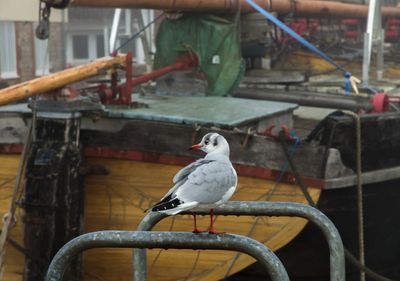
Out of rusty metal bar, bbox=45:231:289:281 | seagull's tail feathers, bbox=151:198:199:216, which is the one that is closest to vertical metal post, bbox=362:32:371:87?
seagull's tail feathers, bbox=151:198:199:216

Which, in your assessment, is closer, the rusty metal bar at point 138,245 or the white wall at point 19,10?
the rusty metal bar at point 138,245

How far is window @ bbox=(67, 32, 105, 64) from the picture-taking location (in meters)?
28.3

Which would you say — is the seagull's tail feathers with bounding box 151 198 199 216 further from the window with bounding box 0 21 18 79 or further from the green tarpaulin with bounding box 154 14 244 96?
the window with bounding box 0 21 18 79

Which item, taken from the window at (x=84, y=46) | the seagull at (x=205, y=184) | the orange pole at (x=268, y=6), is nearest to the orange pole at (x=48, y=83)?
the orange pole at (x=268, y=6)

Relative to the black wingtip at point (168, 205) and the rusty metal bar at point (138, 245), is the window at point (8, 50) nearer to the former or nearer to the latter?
the black wingtip at point (168, 205)

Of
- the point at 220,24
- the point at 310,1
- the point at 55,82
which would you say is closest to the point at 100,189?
the point at 55,82

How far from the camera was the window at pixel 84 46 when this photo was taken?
1114 inches

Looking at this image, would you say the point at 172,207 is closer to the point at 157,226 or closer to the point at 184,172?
the point at 184,172

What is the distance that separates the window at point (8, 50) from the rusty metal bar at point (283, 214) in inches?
760

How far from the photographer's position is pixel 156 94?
9.25 meters

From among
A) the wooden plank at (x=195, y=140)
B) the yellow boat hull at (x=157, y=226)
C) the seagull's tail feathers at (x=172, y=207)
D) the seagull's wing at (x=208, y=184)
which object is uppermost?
the seagull's wing at (x=208, y=184)

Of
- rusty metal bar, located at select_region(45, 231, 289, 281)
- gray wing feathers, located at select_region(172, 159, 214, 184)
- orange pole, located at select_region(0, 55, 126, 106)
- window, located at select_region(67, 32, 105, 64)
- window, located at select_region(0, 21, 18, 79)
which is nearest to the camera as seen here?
rusty metal bar, located at select_region(45, 231, 289, 281)

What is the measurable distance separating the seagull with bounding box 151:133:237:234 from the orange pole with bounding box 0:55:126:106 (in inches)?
148

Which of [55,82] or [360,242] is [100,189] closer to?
[55,82]
